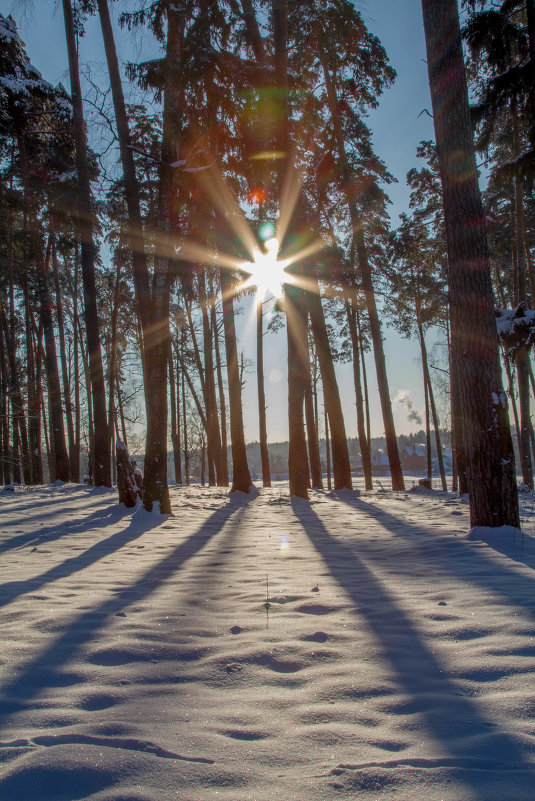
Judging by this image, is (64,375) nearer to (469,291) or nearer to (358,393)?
(358,393)

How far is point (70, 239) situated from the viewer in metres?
16.1

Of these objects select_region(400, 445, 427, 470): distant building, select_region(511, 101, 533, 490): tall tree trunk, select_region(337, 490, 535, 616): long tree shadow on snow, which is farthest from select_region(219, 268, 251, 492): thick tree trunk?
select_region(400, 445, 427, 470): distant building

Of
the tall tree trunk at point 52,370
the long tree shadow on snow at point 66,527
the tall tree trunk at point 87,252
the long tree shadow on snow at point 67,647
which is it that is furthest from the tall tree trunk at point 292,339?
the tall tree trunk at point 52,370

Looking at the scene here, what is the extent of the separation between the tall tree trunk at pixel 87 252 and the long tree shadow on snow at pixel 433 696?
425 inches

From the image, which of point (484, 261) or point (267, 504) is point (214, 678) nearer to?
point (484, 261)

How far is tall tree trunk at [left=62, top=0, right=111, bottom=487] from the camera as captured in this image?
12.1 m

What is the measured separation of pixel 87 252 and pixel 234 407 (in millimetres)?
5901

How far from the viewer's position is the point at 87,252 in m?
12.7

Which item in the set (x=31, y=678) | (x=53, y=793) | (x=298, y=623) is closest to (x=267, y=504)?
(x=298, y=623)

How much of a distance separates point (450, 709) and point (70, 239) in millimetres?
17659

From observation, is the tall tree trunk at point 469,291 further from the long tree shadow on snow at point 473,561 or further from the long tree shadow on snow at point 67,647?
the long tree shadow on snow at point 67,647

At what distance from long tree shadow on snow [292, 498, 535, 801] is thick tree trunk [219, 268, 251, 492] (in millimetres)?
8751

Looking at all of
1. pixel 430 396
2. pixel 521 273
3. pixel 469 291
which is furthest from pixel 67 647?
pixel 430 396

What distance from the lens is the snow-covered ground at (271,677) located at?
1276 mm
